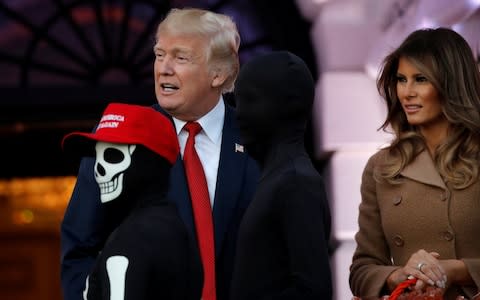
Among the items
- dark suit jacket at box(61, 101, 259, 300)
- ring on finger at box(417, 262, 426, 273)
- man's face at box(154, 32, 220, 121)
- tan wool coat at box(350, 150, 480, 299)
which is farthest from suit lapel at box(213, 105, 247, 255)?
ring on finger at box(417, 262, 426, 273)

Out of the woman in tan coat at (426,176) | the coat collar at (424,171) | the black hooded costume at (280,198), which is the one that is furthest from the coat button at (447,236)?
the black hooded costume at (280,198)

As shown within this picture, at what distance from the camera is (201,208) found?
157 inches

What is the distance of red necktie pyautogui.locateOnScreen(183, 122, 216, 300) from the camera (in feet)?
12.8

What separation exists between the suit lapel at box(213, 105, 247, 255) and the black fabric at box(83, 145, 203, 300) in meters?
0.53

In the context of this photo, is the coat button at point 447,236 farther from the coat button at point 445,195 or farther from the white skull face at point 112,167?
the white skull face at point 112,167

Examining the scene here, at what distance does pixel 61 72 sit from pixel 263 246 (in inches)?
180

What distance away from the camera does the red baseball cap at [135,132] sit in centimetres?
343

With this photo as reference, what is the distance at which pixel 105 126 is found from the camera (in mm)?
3494

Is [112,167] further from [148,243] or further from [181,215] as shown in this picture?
[181,215]

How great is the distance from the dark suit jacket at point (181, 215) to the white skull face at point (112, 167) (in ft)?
1.15

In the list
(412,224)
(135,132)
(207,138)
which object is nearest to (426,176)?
(412,224)

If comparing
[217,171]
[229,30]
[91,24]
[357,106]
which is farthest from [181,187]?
[91,24]

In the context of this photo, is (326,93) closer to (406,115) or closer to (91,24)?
(91,24)

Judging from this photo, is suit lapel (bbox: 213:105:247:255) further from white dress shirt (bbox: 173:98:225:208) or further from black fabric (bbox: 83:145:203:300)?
black fabric (bbox: 83:145:203:300)
